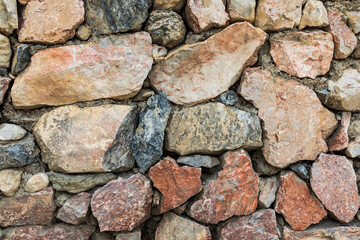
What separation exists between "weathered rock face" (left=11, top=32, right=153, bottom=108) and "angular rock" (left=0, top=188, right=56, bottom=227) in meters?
0.37

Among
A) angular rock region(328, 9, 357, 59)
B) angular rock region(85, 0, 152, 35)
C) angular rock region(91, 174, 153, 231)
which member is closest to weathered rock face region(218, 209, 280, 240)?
angular rock region(91, 174, 153, 231)

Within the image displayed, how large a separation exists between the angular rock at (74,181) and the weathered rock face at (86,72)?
303 mm

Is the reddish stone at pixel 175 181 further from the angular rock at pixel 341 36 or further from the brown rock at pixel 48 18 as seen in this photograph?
the angular rock at pixel 341 36

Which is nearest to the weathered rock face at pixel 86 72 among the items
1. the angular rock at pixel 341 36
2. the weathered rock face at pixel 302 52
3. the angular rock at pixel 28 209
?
the angular rock at pixel 28 209

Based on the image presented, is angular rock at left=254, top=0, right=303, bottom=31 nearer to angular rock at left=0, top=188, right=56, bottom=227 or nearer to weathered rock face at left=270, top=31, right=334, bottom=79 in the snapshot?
weathered rock face at left=270, top=31, right=334, bottom=79

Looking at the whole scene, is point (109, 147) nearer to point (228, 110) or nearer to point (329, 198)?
point (228, 110)

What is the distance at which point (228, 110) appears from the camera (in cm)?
125

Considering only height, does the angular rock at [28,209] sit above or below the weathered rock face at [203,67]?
below

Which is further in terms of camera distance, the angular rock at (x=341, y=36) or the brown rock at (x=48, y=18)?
the angular rock at (x=341, y=36)

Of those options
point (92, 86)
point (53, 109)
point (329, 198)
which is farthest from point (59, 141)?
point (329, 198)

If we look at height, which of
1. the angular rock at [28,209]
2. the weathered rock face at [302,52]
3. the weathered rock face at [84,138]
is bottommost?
the angular rock at [28,209]

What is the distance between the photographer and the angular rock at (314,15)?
1.27m

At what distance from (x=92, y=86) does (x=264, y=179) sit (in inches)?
33.9

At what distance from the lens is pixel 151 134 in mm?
1202
